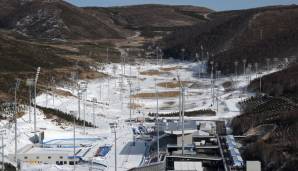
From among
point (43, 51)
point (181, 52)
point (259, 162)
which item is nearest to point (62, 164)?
point (259, 162)

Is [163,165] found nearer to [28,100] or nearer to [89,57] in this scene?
[28,100]

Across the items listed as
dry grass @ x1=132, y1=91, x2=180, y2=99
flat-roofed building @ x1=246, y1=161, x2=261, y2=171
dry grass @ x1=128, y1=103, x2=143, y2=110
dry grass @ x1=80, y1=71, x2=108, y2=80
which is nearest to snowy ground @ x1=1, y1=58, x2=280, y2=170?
dry grass @ x1=128, y1=103, x2=143, y2=110

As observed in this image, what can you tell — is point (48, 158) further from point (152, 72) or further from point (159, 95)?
point (152, 72)

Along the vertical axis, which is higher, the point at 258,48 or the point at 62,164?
the point at 258,48

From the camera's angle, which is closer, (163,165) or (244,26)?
(163,165)

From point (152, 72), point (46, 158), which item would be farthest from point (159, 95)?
point (46, 158)

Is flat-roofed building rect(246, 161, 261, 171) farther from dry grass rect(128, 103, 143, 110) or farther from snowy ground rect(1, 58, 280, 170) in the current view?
dry grass rect(128, 103, 143, 110)
